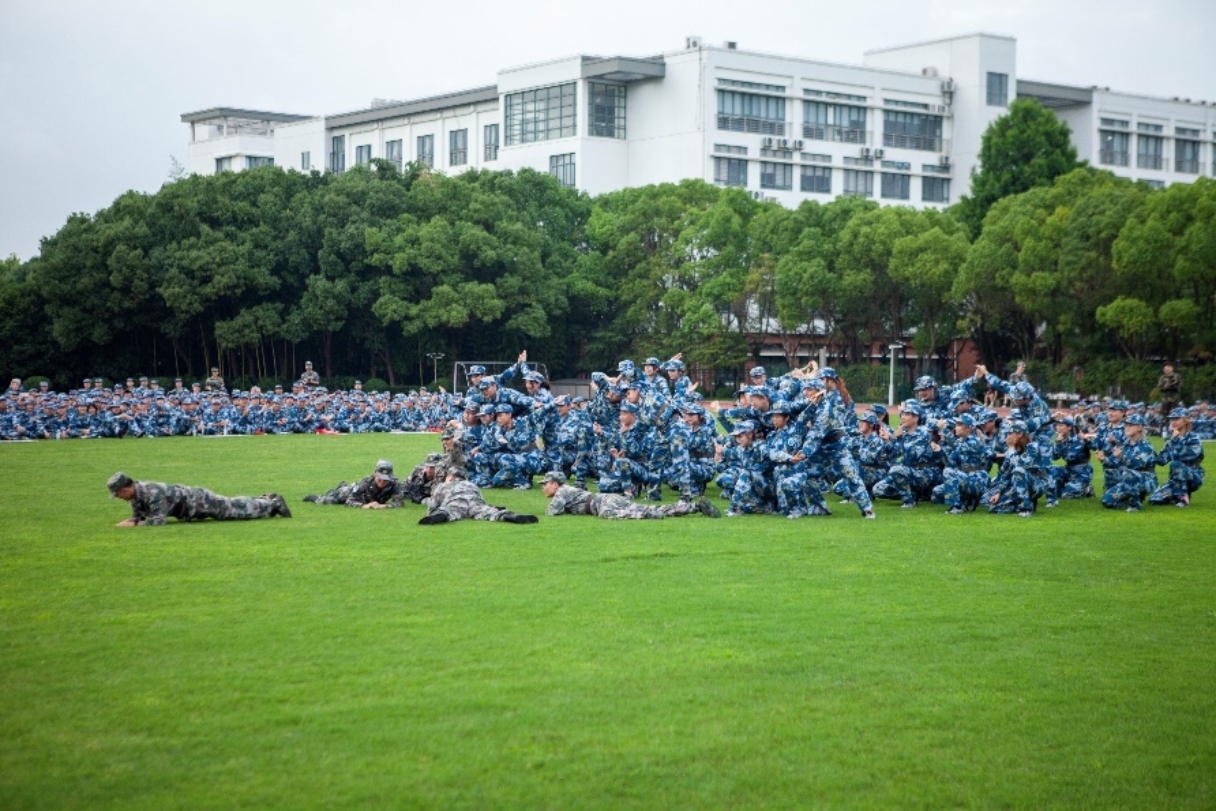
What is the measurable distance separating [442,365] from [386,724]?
171 ft

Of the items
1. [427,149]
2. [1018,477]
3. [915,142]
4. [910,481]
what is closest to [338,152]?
[427,149]

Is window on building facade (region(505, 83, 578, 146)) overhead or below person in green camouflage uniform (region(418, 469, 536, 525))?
overhead

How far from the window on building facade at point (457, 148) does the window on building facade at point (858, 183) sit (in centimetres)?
2369

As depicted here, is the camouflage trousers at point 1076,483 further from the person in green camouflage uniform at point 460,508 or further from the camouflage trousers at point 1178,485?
the person in green camouflage uniform at point 460,508

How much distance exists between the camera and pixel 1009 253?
165 feet

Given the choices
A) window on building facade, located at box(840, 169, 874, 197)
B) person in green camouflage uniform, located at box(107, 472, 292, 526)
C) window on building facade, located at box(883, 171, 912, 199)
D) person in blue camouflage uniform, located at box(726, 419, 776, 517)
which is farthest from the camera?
window on building facade, located at box(883, 171, 912, 199)

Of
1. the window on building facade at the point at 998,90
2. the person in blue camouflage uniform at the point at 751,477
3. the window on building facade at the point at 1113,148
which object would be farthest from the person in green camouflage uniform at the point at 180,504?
the window on building facade at the point at 1113,148

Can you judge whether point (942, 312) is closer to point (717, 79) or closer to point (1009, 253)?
point (1009, 253)

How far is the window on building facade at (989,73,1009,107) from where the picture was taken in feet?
254

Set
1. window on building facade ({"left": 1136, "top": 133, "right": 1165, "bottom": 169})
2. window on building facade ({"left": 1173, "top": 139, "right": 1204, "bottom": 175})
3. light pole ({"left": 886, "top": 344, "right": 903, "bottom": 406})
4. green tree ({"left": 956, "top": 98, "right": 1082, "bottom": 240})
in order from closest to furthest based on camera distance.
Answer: light pole ({"left": 886, "top": 344, "right": 903, "bottom": 406}), green tree ({"left": 956, "top": 98, "right": 1082, "bottom": 240}), window on building facade ({"left": 1136, "top": 133, "right": 1165, "bottom": 169}), window on building facade ({"left": 1173, "top": 139, "right": 1204, "bottom": 175})

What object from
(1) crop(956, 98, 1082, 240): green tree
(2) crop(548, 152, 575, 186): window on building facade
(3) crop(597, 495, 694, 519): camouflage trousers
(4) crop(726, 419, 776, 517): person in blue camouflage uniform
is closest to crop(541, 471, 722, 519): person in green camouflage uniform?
(3) crop(597, 495, 694, 519): camouflage trousers

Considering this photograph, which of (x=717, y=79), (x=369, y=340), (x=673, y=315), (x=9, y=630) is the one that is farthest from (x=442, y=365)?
(x=9, y=630)

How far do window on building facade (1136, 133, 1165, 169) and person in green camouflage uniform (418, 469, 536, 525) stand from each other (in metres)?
79.6

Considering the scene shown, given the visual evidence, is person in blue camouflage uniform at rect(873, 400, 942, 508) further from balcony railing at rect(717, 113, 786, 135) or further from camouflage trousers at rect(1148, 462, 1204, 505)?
balcony railing at rect(717, 113, 786, 135)
